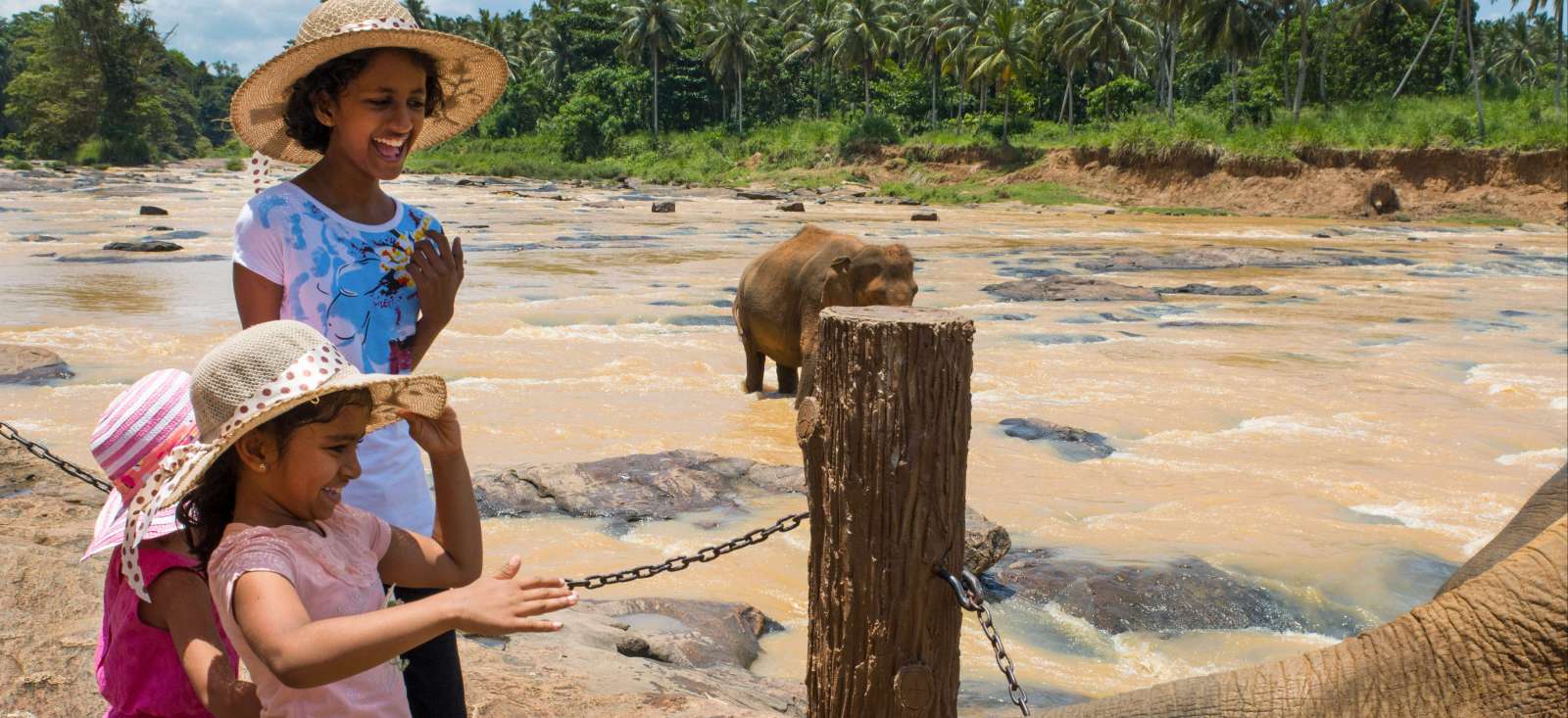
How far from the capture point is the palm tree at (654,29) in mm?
63469

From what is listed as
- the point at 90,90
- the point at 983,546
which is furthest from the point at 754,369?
the point at 90,90

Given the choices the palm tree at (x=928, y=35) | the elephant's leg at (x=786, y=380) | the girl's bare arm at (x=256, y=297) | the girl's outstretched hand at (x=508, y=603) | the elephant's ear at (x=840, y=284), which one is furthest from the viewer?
the palm tree at (x=928, y=35)

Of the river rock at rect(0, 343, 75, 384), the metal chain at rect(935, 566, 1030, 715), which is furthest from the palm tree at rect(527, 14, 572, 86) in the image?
the metal chain at rect(935, 566, 1030, 715)

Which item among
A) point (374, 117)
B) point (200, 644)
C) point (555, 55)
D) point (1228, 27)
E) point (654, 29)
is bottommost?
point (200, 644)

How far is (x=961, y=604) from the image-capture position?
9.73 ft

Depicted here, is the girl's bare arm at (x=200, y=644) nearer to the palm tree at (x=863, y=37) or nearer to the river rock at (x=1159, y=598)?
the river rock at (x=1159, y=598)

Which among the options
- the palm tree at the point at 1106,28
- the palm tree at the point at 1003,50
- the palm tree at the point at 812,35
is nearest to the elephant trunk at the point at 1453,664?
the palm tree at the point at 1003,50

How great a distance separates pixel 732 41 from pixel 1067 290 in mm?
45451

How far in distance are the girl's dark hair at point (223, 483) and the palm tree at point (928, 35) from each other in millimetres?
52220

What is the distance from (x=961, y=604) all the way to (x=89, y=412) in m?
8.67

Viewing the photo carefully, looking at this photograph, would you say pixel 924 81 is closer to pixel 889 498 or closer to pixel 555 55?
pixel 555 55

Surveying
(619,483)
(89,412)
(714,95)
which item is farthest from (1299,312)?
(714,95)

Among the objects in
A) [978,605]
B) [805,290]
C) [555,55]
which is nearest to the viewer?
[978,605]

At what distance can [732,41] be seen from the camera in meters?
61.0
